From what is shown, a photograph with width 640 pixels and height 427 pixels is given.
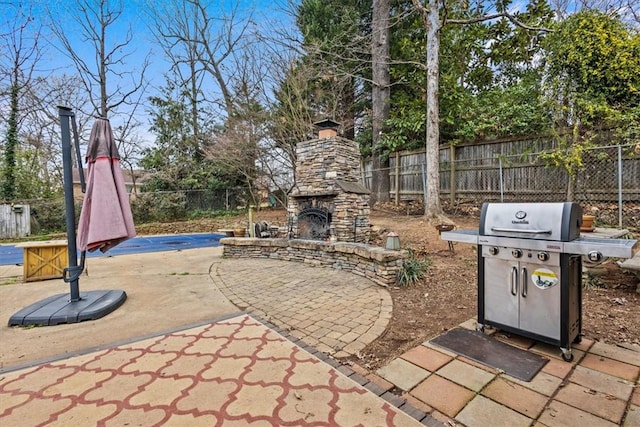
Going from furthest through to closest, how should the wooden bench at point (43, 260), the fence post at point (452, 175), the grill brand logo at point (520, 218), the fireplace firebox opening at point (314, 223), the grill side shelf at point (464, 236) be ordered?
the fence post at point (452, 175)
the fireplace firebox opening at point (314, 223)
the wooden bench at point (43, 260)
the grill side shelf at point (464, 236)
the grill brand logo at point (520, 218)

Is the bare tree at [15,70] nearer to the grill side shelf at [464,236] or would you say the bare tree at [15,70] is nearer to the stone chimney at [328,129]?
the stone chimney at [328,129]

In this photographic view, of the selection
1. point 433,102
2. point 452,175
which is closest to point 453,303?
point 433,102

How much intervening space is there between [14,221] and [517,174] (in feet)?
50.0

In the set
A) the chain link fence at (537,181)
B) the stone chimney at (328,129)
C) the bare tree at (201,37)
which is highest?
the bare tree at (201,37)

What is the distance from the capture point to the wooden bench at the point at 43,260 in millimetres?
4324

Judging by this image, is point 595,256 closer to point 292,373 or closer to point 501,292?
point 501,292

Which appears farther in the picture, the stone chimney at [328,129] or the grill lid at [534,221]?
the stone chimney at [328,129]

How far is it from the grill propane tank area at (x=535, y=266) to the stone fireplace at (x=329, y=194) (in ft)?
12.0

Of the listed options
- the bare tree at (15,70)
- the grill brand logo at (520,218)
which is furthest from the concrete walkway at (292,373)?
the bare tree at (15,70)

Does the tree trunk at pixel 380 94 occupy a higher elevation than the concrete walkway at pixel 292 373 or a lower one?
higher

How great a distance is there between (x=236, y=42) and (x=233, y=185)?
613 centimetres

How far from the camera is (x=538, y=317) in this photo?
7.16 ft

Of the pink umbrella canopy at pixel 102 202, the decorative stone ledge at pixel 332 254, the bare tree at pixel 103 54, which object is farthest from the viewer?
the bare tree at pixel 103 54

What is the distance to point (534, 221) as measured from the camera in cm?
212
